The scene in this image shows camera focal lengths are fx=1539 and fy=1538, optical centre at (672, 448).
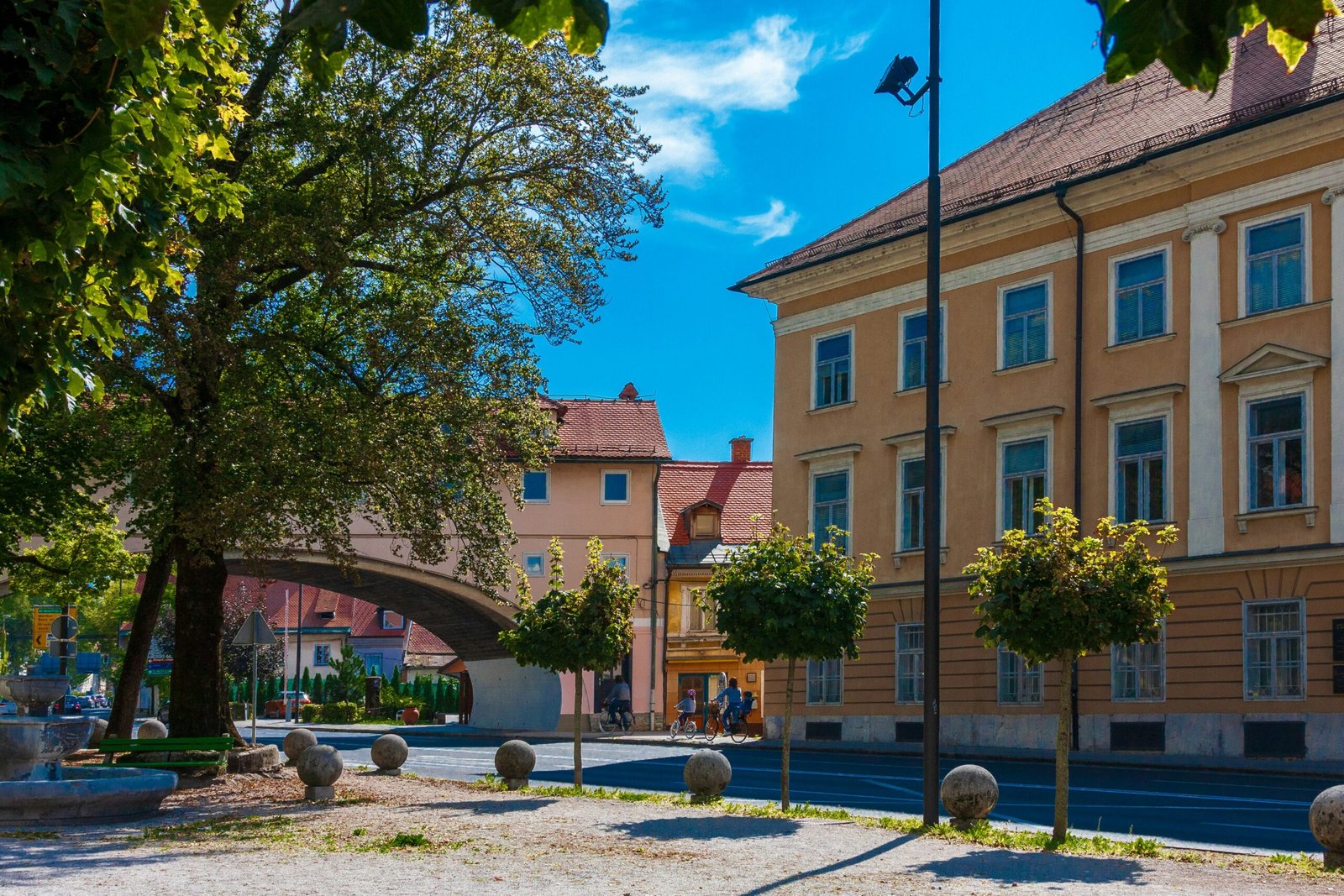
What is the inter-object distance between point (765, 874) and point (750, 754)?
2144cm

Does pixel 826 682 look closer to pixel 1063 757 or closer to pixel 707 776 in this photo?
pixel 707 776

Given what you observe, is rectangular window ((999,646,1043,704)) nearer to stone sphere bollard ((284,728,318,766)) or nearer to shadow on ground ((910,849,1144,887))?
stone sphere bollard ((284,728,318,766))

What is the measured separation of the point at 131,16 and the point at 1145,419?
29.8 meters

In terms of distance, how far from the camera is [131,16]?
10.4ft

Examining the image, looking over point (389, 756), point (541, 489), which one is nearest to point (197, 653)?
point (389, 756)

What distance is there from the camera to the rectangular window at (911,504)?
118ft

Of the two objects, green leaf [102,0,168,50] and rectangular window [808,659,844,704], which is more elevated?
green leaf [102,0,168,50]

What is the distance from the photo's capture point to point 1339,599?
87.6ft

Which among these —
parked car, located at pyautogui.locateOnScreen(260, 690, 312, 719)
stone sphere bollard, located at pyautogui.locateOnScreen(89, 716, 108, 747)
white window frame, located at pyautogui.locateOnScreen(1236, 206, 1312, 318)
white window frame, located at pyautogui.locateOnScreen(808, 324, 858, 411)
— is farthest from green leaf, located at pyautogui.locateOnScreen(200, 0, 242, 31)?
parked car, located at pyautogui.locateOnScreen(260, 690, 312, 719)

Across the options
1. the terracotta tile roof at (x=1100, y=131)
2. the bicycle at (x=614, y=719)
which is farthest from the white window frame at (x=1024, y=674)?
the bicycle at (x=614, y=719)

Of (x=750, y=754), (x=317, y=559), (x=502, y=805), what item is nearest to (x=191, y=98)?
(x=502, y=805)

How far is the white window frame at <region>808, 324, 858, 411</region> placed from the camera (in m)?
38.2

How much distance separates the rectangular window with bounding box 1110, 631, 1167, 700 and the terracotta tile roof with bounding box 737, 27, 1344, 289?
387 inches

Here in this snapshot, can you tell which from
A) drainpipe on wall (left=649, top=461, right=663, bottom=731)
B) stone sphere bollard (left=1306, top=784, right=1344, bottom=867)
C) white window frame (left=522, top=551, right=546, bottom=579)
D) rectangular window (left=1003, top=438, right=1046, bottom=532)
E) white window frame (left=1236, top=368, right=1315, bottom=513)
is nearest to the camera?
stone sphere bollard (left=1306, top=784, right=1344, bottom=867)
